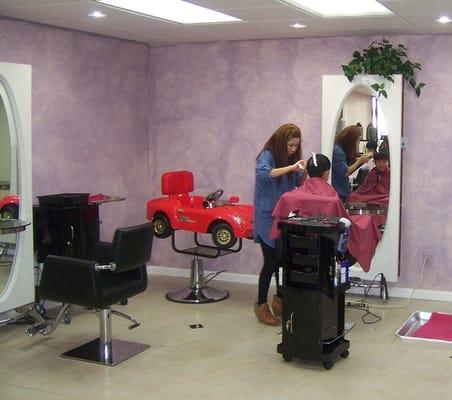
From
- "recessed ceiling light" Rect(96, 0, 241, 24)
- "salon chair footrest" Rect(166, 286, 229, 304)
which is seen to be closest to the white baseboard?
"salon chair footrest" Rect(166, 286, 229, 304)

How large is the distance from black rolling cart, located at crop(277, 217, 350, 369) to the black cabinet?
151 cm

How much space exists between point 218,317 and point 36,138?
1753mm

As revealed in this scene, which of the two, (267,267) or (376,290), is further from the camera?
(376,290)

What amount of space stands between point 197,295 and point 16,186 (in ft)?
5.28

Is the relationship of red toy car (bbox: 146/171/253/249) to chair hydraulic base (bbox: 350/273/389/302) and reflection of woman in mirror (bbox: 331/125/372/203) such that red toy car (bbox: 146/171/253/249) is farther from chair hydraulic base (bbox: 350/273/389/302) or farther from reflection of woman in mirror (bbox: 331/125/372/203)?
chair hydraulic base (bbox: 350/273/389/302)

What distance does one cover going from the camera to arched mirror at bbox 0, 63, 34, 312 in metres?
4.30

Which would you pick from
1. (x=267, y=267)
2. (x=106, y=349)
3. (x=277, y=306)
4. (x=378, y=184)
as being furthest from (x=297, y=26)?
(x=106, y=349)

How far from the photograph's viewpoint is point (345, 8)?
4523 millimetres

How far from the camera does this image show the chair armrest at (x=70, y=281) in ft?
12.2

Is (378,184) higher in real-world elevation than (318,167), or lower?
lower

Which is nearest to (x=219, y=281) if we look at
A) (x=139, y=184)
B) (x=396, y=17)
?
(x=139, y=184)

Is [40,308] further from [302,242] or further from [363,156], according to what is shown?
[363,156]

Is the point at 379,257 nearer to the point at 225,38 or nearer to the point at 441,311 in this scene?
the point at 441,311

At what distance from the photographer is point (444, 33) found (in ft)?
16.5
